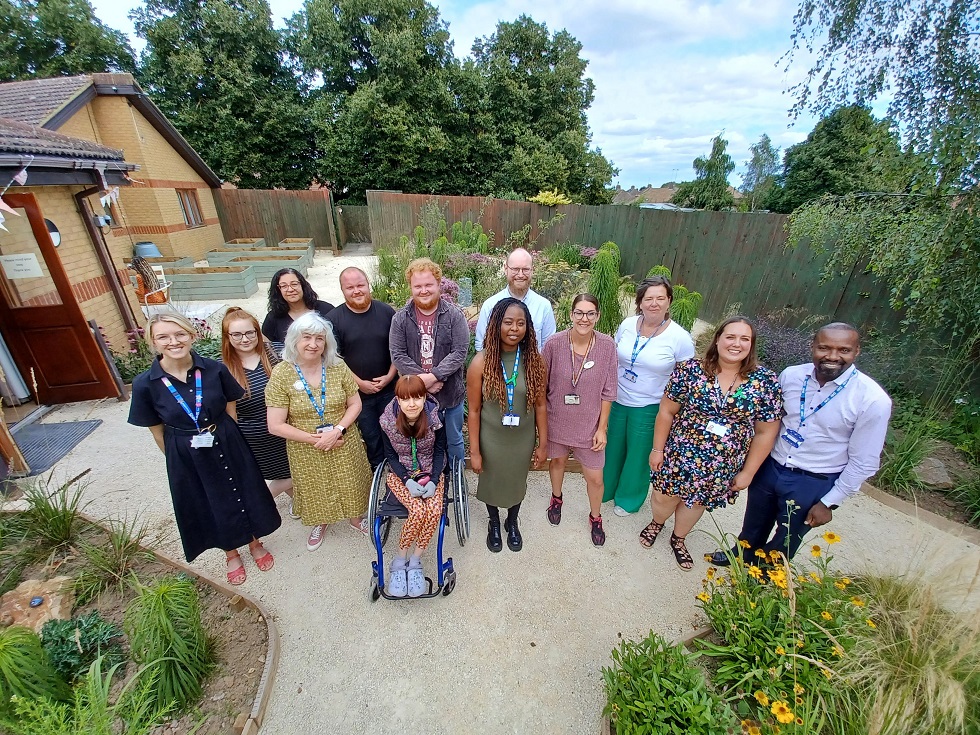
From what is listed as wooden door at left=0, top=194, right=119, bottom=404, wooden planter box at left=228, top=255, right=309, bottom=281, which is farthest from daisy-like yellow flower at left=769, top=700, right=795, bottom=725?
wooden planter box at left=228, top=255, right=309, bottom=281

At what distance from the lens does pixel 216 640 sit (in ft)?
7.36

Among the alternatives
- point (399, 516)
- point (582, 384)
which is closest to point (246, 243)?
point (399, 516)

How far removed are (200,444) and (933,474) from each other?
566cm

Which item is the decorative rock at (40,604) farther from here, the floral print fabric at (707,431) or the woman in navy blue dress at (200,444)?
the floral print fabric at (707,431)

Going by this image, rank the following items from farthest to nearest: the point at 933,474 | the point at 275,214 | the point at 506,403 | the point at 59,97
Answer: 1. the point at 275,214
2. the point at 59,97
3. the point at 933,474
4. the point at 506,403

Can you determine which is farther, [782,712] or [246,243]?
[246,243]

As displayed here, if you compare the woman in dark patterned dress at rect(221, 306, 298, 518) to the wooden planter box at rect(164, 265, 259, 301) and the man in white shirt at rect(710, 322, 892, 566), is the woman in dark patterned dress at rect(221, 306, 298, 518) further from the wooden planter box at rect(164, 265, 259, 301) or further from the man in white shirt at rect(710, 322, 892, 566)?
the wooden planter box at rect(164, 265, 259, 301)

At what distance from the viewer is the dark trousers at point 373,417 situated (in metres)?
3.04

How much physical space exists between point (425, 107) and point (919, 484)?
17.9 m

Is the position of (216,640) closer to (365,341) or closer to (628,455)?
(365,341)

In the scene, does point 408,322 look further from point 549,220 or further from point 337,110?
point 337,110

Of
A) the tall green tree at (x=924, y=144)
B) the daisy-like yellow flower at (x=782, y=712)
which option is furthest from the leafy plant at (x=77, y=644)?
the tall green tree at (x=924, y=144)

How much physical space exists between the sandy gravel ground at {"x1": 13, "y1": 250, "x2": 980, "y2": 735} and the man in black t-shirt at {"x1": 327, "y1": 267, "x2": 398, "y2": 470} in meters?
1.01

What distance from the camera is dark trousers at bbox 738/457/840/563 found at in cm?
216
